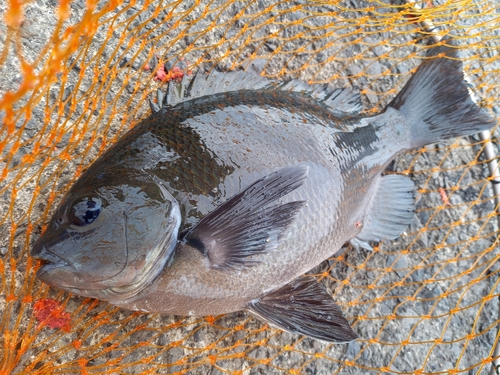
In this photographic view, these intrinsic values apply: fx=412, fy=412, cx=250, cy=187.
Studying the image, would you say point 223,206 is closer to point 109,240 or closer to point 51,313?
point 109,240

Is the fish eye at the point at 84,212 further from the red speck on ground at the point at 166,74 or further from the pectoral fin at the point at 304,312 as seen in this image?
the red speck on ground at the point at 166,74

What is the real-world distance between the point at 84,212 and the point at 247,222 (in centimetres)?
55

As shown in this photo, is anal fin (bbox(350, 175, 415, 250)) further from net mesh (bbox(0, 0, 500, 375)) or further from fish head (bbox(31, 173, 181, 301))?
fish head (bbox(31, 173, 181, 301))

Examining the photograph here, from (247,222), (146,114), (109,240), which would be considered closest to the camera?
(109,240)

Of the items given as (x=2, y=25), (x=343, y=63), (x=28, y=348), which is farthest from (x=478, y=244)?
(x=2, y=25)

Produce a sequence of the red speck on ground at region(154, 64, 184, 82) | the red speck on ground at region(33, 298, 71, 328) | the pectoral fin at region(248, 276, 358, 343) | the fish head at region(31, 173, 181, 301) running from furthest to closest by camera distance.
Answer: the red speck on ground at region(154, 64, 184, 82), the pectoral fin at region(248, 276, 358, 343), the red speck on ground at region(33, 298, 71, 328), the fish head at region(31, 173, 181, 301)

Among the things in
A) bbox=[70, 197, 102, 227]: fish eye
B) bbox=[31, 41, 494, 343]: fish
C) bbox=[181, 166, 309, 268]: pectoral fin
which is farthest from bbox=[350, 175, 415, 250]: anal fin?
bbox=[70, 197, 102, 227]: fish eye

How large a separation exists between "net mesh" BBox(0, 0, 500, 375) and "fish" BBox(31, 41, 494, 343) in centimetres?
25

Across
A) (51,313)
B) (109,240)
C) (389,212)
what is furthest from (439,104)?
(51,313)

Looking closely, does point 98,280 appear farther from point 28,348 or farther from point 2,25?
point 2,25

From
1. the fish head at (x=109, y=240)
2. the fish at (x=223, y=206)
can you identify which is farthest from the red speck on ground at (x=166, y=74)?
the fish head at (x=109, y=240)

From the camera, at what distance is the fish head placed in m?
1.33

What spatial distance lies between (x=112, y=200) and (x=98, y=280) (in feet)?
0.87

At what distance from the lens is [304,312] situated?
68.9 inches
